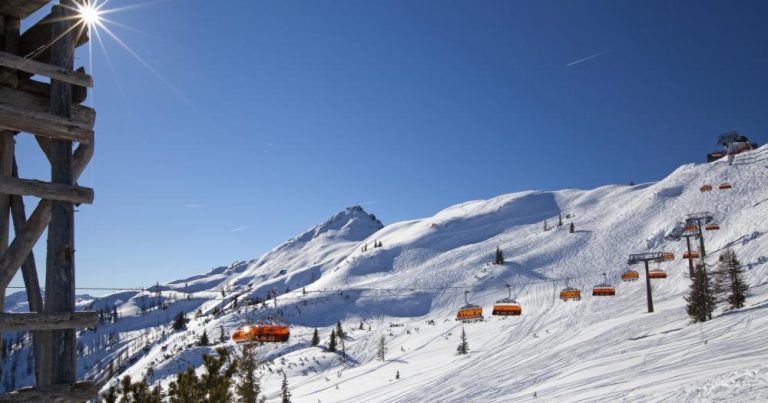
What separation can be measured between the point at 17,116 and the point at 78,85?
2.68 feet

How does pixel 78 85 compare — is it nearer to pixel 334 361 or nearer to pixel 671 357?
pixel 671 357

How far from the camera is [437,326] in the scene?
70250 millimetres

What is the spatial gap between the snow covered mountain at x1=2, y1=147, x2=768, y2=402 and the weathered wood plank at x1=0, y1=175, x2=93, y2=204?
15.0m

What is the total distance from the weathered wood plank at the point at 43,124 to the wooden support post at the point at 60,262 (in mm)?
113

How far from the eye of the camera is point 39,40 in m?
5.76

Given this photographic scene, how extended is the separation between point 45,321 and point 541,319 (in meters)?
51.6

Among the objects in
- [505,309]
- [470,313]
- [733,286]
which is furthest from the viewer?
[505,309]

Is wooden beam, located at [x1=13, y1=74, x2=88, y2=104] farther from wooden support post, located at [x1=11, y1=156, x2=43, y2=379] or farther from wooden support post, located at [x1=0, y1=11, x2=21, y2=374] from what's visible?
wooden support post, located at [x1=11, y1=156, x2=43, y2=379]

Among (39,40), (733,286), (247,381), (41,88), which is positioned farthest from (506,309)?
(39,40)

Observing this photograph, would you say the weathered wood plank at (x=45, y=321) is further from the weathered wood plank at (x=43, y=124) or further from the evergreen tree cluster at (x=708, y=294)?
the evergreen tree cluster at (x=708, y=294)

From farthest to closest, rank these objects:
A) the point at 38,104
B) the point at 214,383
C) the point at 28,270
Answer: the point at 214,383
the point at 28,270
the point at 38,104

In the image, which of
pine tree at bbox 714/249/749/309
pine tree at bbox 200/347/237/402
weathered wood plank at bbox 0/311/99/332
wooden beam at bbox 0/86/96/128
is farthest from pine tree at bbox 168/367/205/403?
pine tree at bbox 714/249/749/309

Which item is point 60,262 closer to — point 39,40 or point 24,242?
point 24,242

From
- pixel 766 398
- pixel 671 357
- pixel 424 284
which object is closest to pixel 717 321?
pixel 671 357
